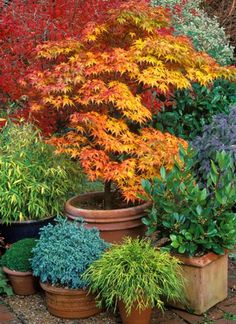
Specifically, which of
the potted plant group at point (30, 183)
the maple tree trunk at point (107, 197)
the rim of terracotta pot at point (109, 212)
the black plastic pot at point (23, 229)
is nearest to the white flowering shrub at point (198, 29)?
the potted plant group at point (30, 183)

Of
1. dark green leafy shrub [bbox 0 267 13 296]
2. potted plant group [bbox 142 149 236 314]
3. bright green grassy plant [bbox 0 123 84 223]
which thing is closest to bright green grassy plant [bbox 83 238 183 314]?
potted plant group [bbox 142 149 236 314]

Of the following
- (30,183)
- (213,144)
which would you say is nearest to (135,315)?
(30,183)

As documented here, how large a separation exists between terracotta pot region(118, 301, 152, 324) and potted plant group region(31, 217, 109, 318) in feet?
0.92

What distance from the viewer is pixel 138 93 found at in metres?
4.59

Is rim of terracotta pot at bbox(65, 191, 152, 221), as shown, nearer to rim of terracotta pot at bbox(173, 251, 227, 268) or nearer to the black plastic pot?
the black plastic pot

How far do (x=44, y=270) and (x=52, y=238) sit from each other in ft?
0.71

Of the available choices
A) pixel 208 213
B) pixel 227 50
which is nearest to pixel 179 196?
pixel 208 213

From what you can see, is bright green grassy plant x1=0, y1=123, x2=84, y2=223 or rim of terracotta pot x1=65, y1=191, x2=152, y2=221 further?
bright green grassy plant x1=0, y1=123, x2=84, y2=223

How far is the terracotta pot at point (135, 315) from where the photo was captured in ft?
11.8

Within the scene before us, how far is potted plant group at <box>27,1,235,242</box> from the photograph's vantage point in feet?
13.8

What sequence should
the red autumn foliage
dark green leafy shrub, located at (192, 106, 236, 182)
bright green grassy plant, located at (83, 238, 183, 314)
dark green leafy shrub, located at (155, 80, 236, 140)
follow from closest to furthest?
bright green grassy plant, located at (83, 238, 183, 314), dark green leafy shrub, located at (192, 106, 236, 182), the red autumn foliage, dark green leafy shrub, located at (155, 80, 236, 140)

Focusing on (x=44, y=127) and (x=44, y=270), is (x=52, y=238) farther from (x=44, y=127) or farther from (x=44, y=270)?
(x=44, y=127)

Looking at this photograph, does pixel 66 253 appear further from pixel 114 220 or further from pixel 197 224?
pixel 197 224

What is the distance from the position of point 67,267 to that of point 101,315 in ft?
1.38
